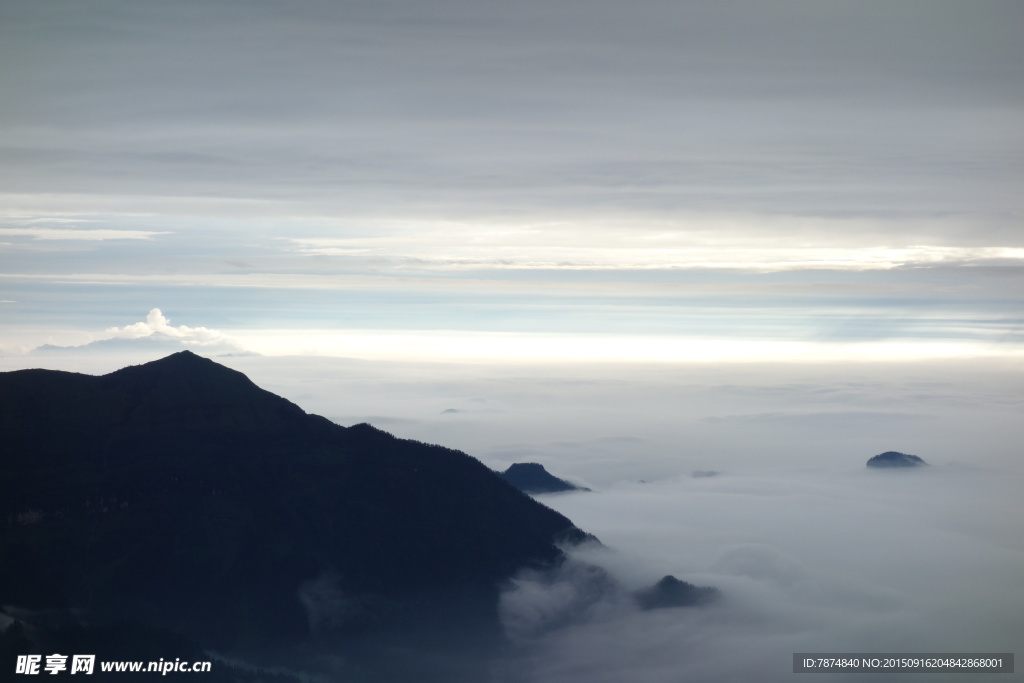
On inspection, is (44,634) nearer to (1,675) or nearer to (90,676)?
(90,676)

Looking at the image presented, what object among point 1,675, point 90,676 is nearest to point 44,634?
point 90,676

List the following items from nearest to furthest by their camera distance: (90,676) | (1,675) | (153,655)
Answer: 1. (1,675)
2. (90,676)
3. (153,655)

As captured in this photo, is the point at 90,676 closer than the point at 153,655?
Yes

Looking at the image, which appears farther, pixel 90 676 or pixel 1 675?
pixel 90 676

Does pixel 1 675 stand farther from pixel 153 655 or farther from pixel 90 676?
pixel 153 655

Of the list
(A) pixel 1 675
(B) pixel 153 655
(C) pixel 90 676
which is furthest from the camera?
(B) pixel 153 655

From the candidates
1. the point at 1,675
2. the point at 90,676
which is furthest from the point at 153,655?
the point at 1,675
